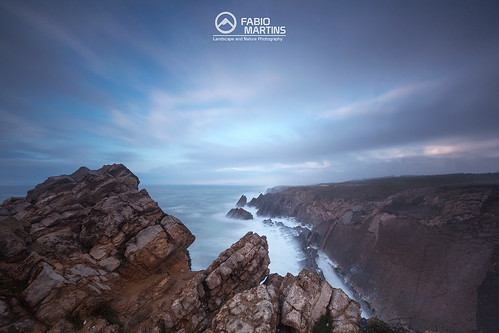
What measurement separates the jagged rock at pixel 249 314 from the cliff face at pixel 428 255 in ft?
51.4

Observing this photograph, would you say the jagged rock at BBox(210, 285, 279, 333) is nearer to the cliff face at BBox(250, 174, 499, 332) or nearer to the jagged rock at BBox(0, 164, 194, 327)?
the jagged rock at BBox(0, 164, 194, 327)

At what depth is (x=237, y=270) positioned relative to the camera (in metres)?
13.1

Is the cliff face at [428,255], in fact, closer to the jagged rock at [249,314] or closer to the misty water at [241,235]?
the misty water at [241,235]

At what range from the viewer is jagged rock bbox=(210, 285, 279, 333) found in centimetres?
771

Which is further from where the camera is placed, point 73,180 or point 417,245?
point 417,245

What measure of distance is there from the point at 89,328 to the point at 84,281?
7.41ft

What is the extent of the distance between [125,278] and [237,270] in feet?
25.3

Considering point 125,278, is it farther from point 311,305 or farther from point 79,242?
point 311,305

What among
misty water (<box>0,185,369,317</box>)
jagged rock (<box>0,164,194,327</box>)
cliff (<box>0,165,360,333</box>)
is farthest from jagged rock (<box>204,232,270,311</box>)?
misty water (<box>0,185,369,317</box>)

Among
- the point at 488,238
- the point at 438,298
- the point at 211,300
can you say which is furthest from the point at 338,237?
the point at 211,300

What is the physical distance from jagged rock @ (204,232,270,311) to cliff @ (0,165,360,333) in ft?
0.22

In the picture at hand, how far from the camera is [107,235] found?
12.5 metres

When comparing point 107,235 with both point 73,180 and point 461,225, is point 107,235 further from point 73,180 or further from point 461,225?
point 461,225

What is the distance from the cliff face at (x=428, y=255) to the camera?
14.2 meters
